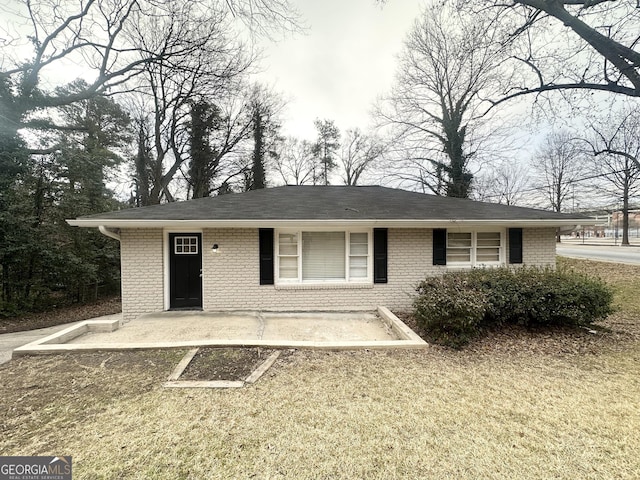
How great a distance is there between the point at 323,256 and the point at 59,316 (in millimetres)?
11636

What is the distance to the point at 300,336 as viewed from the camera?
5.43 meters

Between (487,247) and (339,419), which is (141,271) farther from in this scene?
(487,247)

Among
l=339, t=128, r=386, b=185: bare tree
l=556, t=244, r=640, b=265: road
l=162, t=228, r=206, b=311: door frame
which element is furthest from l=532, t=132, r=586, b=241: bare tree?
l=162, t=228, r=206, b=311: door frame

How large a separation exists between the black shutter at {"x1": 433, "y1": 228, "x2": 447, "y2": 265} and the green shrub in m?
1.85

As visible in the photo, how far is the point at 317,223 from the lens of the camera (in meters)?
6.67

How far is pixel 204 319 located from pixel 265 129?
60.4ft

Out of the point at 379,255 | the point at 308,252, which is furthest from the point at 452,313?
the point at 308,252

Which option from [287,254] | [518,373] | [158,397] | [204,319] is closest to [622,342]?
[518,373]

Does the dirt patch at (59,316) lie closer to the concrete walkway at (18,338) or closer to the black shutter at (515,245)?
the concrete walkway at (18,338)

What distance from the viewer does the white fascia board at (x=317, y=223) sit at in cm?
624

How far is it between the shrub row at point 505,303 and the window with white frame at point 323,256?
77.7 inches

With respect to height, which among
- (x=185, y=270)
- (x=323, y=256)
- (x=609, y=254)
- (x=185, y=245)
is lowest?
(x=609, y=254)

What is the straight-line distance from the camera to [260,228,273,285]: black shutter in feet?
22.7

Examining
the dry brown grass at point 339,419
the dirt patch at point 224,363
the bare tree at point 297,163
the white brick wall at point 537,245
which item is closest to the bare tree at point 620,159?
the white brick wall at point 537,245
